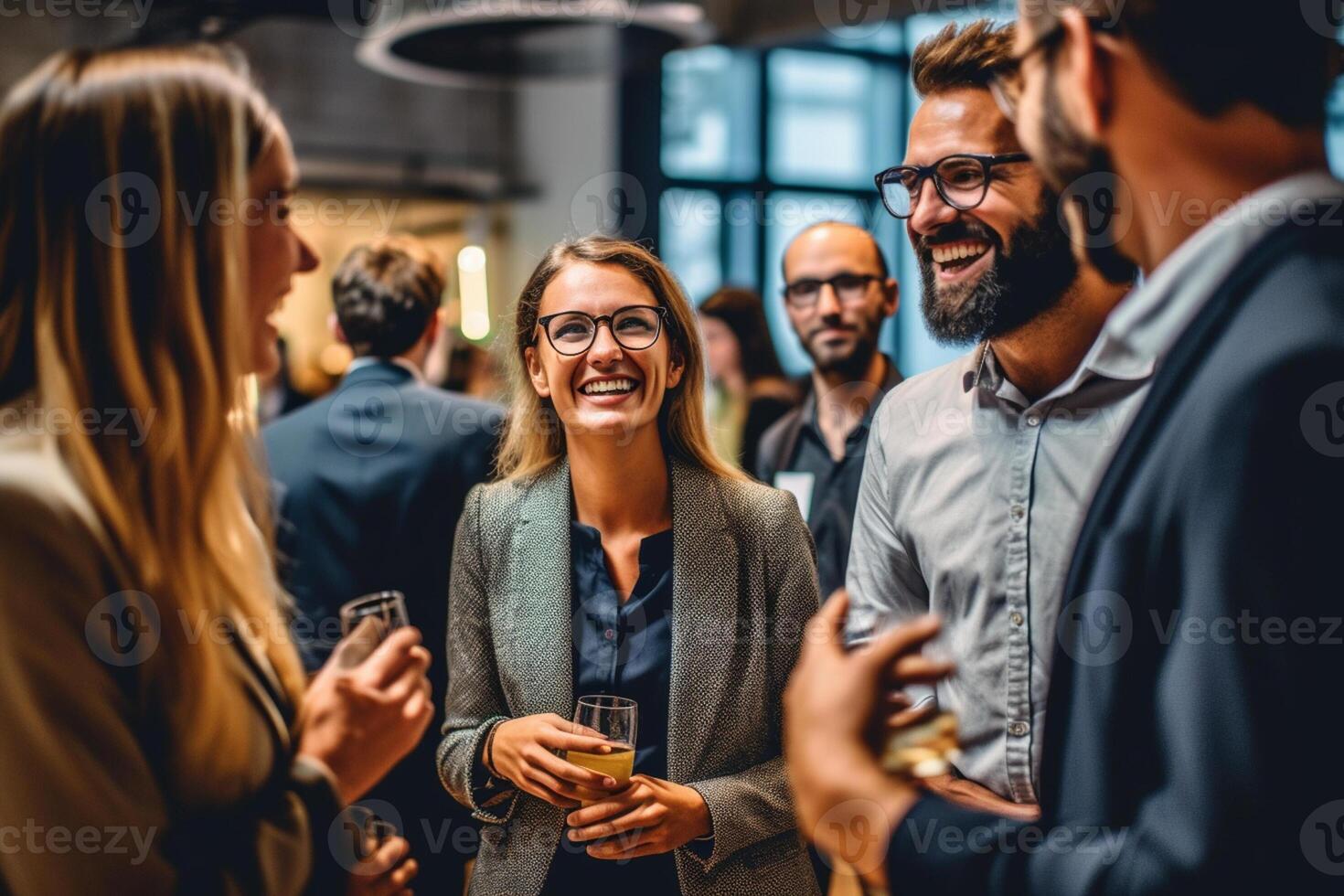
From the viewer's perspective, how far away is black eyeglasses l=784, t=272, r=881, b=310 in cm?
306

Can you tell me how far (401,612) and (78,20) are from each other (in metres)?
7.69

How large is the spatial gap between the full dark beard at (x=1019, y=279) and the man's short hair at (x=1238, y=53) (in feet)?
2.28

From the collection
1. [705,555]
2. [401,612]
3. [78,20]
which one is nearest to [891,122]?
[78,20]

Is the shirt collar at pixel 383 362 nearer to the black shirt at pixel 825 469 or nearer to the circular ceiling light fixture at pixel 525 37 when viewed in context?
the circular ceiling light fixture at pixel 525 37

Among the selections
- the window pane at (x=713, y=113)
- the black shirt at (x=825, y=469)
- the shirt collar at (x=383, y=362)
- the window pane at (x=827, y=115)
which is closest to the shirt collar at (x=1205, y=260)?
the black shirt at (x=825, y=469)

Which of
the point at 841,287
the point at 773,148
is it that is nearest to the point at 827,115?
the point at 773,148

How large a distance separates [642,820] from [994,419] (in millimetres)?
763

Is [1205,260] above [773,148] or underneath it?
underneath

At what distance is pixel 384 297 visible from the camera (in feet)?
10.4

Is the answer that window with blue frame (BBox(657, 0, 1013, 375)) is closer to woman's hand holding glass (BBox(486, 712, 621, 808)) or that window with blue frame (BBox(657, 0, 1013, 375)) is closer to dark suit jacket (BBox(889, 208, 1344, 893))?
woman's hand holding glass (BBox(486, 712, 621, 808))

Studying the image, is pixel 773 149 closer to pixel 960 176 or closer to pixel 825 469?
pixel 825 469

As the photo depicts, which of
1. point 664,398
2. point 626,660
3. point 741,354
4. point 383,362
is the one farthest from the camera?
point 741,354

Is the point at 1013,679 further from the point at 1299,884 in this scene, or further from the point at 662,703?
the point at 1299,884

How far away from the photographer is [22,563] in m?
0.93
